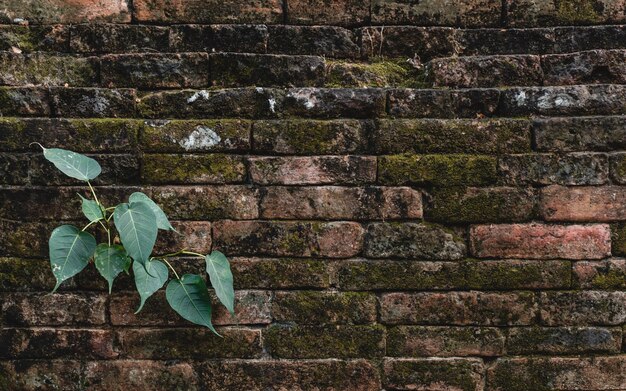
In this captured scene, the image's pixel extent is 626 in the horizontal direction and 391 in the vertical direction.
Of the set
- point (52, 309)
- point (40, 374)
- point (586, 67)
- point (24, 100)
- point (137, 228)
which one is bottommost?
point (40, 374)

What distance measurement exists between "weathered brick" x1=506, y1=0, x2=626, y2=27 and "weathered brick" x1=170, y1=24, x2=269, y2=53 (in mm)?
1047

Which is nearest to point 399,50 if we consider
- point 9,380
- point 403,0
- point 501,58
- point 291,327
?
point 403,0

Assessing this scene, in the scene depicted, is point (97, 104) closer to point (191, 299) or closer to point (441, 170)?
point (191, 299)

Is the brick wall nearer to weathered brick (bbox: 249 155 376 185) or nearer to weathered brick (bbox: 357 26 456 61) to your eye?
weathered brick (bbox: 249 155 376 185)

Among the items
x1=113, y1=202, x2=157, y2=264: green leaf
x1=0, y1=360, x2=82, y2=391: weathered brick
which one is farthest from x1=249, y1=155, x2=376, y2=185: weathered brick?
x1=0, y1=360, x2=82, y2=391: weathered brick

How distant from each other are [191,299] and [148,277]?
17 centimetres

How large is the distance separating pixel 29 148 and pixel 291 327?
1199mm

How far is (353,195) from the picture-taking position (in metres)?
2.06

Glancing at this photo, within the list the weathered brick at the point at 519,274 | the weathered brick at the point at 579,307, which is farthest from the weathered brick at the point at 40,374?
the weathered brick at the point at 579,307

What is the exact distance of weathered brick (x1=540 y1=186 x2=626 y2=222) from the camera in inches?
80.9

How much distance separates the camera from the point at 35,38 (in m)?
2.21

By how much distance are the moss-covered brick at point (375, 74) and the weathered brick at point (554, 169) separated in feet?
1.58

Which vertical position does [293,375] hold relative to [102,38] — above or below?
below

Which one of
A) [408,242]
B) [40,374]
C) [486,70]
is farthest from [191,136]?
[486,70]
